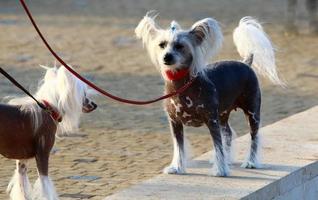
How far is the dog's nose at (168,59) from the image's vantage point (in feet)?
21.7

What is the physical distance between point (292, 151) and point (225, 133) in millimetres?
738

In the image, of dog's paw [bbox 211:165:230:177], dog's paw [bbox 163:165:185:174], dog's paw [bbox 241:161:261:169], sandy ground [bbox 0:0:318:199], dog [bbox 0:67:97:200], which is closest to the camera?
dog [bbox 0:67:97:200]

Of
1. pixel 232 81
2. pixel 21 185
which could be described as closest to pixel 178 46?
pixel 232 81

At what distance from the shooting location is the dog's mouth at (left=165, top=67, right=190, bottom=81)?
22.3 feet

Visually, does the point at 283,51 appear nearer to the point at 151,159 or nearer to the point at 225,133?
the point at 151,159

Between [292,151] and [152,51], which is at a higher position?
[152,51]

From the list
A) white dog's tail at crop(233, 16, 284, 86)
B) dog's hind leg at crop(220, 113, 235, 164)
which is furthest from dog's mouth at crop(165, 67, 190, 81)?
white dog's tail at crop(233, 16, 284, 86)

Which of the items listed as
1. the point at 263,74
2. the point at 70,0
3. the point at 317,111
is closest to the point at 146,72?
the point at 317,111

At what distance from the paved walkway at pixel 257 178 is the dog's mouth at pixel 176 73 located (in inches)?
28.4

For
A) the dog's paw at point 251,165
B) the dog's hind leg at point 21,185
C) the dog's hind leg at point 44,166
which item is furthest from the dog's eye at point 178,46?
the dog's hind leg at point 21,185

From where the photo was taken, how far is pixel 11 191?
262 inches

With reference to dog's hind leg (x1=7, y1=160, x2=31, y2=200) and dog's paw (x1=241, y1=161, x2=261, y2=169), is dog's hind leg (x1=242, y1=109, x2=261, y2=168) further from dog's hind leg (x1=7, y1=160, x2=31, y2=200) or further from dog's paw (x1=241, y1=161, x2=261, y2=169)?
dog's hind leg (x1=7, y1=160, x2=31, y2=200)

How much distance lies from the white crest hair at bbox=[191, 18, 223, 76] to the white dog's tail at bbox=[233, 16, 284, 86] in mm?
767

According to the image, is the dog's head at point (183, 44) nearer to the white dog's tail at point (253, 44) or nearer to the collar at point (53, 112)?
the white dog's tail at point (253, 44)
